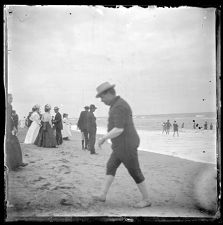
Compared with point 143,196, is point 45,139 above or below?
above

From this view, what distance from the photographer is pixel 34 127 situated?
201 inches

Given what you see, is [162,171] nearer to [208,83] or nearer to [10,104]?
[208,83]

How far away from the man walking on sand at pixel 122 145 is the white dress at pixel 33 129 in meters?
1.17

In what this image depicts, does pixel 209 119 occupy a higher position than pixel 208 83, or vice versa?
pixel 208 83

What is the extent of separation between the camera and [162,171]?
4.85 meters

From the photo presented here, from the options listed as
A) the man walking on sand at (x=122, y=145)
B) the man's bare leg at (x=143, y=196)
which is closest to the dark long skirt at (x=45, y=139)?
the man walking on sand at (x=122, y=145)

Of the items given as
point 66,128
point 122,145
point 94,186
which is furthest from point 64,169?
point 122,145

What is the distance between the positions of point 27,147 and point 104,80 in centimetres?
162

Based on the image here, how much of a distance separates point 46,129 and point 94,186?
1.33 meters

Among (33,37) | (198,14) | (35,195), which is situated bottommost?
(35,195)

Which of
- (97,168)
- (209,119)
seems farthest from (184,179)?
(97,168)

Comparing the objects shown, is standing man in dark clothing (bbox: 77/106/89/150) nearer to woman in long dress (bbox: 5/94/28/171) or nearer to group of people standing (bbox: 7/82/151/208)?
group of people standing (bbox: 7/82/151/208)

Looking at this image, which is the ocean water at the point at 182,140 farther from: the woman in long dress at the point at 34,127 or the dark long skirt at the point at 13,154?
the dark long skirt at the point at 13,154

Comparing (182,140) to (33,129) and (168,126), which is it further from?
(33,129)
